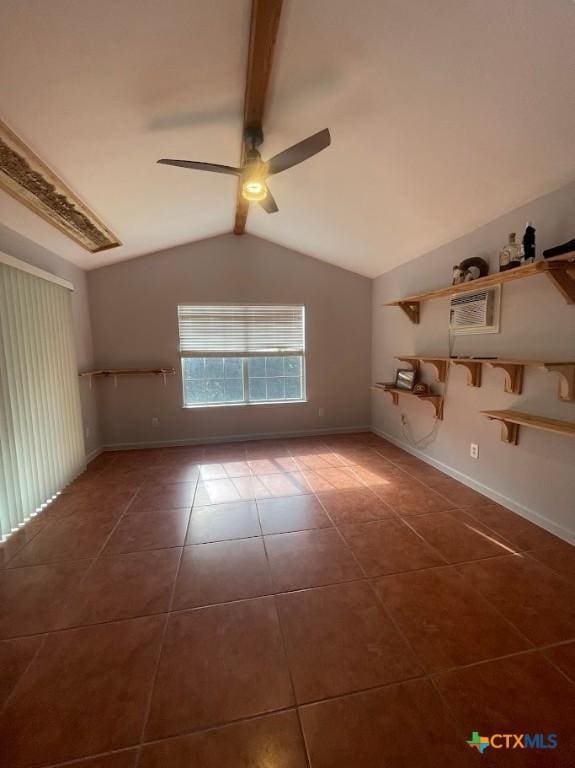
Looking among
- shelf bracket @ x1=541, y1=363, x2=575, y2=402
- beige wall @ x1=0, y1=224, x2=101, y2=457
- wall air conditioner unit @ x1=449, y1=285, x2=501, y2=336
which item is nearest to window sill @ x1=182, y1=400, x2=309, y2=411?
beige wall @ x1=0, y1=224, x2=101, y2=457

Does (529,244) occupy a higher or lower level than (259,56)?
lower

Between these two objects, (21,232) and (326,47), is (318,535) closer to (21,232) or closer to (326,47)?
(326,47)

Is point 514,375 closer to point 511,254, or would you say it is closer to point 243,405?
point 511,254

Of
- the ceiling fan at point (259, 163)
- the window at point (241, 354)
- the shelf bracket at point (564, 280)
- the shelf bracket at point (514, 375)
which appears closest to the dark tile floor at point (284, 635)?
the shelf bracket at point (514, 375)

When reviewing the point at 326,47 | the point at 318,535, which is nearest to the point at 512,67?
the point at 326,47

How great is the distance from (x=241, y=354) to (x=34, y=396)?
2361 mm

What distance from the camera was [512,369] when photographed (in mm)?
2344

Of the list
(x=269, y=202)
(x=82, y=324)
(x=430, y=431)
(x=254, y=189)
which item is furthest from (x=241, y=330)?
(x=430, y=431)

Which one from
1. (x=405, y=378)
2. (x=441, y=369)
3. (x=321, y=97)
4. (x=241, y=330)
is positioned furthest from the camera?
(x=241, y=330)

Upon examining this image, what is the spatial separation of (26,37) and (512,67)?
208 cm

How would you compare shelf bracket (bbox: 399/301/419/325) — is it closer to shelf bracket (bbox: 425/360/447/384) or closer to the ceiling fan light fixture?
shelf bracket (bbox: 425/360/447/384)

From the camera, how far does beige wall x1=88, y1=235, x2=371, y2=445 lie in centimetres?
412

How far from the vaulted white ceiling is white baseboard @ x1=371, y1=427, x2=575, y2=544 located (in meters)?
2.21

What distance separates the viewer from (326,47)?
62.2 inches
